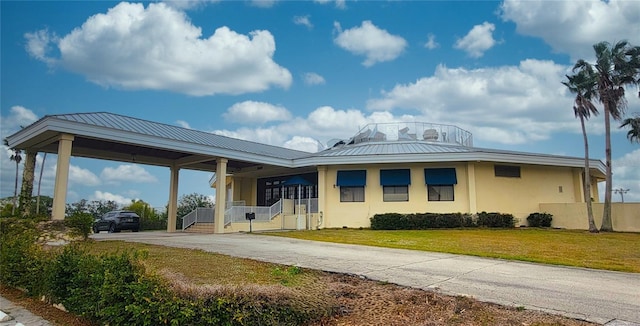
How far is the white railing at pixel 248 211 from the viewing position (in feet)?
68.2

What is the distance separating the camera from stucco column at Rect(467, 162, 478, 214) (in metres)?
20.9

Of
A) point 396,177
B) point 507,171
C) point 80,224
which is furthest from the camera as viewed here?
point 507,171

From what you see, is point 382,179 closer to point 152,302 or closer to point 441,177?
point 441,177

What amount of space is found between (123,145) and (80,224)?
23.5 ft

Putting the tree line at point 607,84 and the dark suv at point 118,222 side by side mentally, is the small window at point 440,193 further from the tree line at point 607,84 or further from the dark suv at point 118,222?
the dark suv at point 118,222

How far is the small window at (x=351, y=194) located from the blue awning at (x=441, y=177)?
143 inches

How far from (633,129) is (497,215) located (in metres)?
11.8

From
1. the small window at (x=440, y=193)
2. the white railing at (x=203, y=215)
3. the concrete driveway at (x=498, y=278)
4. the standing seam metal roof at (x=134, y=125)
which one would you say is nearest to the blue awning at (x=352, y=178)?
the small window at (x=440, y=193)

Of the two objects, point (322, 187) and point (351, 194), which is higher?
point (322, 187)

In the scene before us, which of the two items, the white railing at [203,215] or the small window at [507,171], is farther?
the white railing at [203,215]

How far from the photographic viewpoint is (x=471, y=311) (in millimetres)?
4785

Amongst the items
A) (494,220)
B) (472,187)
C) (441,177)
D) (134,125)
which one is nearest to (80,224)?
(134,125)

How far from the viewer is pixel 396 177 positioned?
21.9 m

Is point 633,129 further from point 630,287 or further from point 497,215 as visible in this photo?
point 630,287
